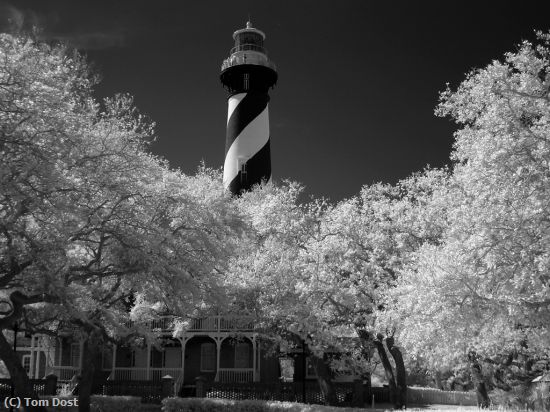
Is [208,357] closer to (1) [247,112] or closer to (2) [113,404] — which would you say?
(2) [113,404]

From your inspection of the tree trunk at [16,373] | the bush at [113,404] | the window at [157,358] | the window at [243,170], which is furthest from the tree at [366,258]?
the window at [243,170]

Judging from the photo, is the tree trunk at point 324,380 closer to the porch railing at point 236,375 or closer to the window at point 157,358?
the porch railing at point 236,375

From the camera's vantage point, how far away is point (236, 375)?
34938 millimetres

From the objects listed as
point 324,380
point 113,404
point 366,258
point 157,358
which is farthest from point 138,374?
point 366,258

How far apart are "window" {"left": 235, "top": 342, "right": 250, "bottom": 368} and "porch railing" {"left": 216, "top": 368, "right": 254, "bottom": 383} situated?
Result: 3.65ft

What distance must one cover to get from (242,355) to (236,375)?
5.32 feet

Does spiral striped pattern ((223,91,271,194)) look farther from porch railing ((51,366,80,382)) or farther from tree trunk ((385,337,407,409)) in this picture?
tree trunk ((385,337,407,409))

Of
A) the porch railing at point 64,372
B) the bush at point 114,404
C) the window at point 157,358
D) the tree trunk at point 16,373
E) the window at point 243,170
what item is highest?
the window at point 243,170

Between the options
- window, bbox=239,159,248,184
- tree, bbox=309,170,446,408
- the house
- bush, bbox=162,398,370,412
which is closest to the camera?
bush, bbox=162,398,370,412

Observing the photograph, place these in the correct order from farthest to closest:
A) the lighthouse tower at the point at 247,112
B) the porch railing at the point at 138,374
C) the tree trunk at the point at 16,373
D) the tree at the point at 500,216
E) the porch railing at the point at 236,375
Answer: the lighthouse tower at the point at 247,112 → the porch railing at the point at 138,374 → the porch railing at the point at 236,375 → the tree trunk at the point at 16,373 → the tree at the point at 500,216

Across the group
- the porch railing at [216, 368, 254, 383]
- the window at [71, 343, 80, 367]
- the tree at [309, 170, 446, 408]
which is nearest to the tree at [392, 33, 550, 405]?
the tree at [309, 170, 446, 408]

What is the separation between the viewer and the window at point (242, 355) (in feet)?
119

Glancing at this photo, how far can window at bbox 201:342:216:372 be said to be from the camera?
36188mm

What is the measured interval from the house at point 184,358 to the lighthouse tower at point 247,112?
12379mm
